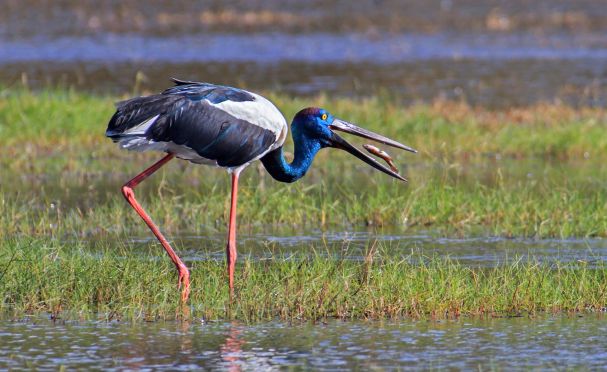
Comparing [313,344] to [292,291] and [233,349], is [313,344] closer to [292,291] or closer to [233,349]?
[233,349]

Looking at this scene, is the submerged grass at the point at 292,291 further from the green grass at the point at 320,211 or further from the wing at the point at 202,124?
the wing at the point at 202,124

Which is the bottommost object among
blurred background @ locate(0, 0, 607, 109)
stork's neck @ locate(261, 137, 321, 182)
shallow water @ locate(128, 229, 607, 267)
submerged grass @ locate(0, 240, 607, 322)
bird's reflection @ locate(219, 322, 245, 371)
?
bird's reflection @ locate(219, 322, 245, 371)

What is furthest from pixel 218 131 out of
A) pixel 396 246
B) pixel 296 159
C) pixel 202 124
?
pixel 396 246

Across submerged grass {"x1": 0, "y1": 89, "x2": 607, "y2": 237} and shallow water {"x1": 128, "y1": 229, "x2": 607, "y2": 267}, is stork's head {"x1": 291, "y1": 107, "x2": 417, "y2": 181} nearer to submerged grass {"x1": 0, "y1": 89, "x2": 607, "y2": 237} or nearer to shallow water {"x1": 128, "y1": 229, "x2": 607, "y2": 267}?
shallow water {"x1": 128, "y1": 229, "x2": 607, "y2": 267}

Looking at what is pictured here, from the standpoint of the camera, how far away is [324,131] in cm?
841

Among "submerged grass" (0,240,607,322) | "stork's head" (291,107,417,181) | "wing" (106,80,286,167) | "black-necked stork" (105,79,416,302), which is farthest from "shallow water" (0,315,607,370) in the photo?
"stork's head" (291,107,417,181)

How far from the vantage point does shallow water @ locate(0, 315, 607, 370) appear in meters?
6.22

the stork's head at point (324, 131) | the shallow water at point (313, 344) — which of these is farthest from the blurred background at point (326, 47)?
the shallow water at point (313, 344)

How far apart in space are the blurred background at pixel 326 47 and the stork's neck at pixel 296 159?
696cm

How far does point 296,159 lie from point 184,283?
52.8 inches

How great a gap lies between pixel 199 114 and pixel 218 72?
568 inches

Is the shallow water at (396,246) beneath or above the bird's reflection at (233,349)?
above

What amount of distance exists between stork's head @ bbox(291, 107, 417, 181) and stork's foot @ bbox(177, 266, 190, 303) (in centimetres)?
129

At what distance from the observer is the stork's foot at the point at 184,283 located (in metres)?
7.36
